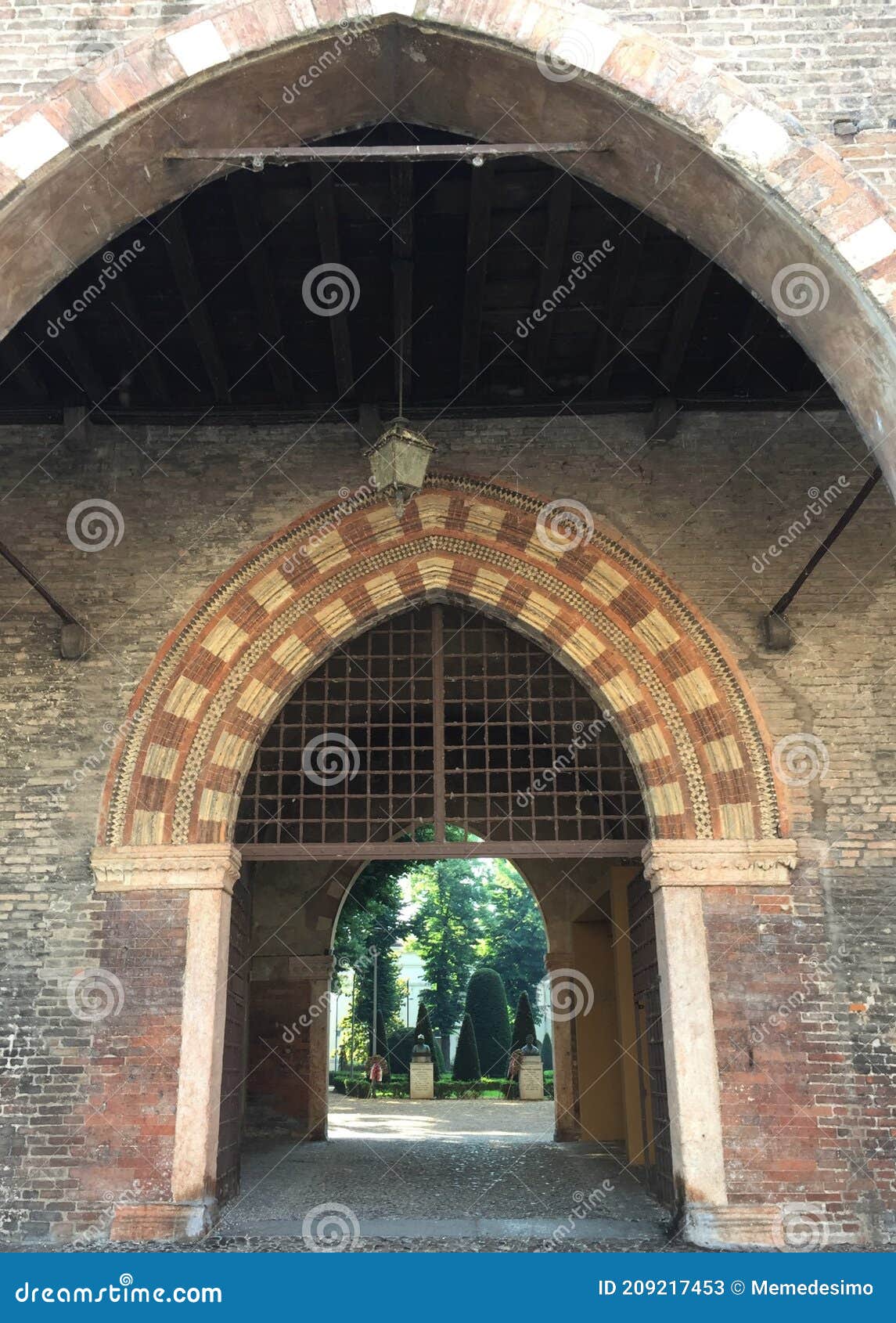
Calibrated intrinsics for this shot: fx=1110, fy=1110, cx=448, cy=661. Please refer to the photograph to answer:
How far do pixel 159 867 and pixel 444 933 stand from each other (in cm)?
2554

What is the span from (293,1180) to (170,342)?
6517 millimetres

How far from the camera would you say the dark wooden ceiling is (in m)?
6.42

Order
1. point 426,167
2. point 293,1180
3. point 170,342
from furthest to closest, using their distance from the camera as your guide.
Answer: point 293,1180 → point 170,342 → point 426,167

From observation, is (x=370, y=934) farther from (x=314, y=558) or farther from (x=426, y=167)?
(x=426, y=167)

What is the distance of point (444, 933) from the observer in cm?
3181

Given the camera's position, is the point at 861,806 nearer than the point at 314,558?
Yes

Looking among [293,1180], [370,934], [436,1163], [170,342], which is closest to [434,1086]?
[370,934]

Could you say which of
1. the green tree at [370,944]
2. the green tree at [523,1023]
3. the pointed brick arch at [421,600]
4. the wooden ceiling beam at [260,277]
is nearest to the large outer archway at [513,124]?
the wooden ceiling beam at [260,277]

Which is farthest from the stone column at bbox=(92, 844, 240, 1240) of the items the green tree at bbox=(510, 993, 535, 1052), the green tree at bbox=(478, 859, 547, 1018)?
the green tree at bbox=(478, 859, 547, 1018)

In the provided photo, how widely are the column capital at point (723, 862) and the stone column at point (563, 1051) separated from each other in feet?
17.0

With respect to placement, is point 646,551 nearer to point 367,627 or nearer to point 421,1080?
point 367,627

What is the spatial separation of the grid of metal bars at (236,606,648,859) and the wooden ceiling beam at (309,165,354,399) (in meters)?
1.86

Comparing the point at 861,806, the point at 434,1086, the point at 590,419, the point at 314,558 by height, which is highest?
the point at 590,419

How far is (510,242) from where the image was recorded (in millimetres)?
6828
